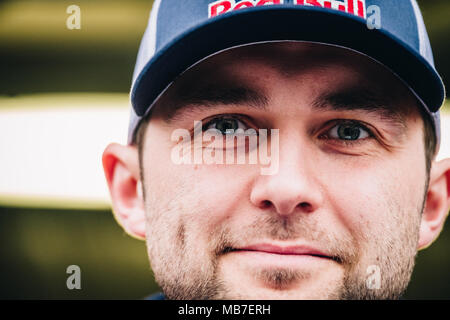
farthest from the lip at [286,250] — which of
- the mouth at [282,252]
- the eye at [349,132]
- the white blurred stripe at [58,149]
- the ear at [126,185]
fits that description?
the white blurred stripe at [58,149]

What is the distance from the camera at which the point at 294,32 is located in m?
0.75

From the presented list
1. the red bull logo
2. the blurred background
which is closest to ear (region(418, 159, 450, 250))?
the red bull logo

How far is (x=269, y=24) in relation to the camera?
2.43 feet

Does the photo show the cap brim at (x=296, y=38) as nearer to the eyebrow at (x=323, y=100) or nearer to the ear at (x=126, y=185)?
the eyebrow at (x=323, y=100)

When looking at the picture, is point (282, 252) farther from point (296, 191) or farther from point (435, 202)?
point (435, 202)

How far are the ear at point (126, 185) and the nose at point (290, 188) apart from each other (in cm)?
36

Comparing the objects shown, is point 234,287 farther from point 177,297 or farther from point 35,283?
point 35,283

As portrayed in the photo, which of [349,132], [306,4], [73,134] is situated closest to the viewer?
[306,4]

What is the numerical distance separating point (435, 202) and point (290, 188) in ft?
1.54

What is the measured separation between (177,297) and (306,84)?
52 centimetres

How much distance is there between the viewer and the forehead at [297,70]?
0.77 meters

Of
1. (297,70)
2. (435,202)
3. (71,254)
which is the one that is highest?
(297,70)

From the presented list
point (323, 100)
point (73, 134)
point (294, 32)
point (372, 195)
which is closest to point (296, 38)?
point (294, 32)
